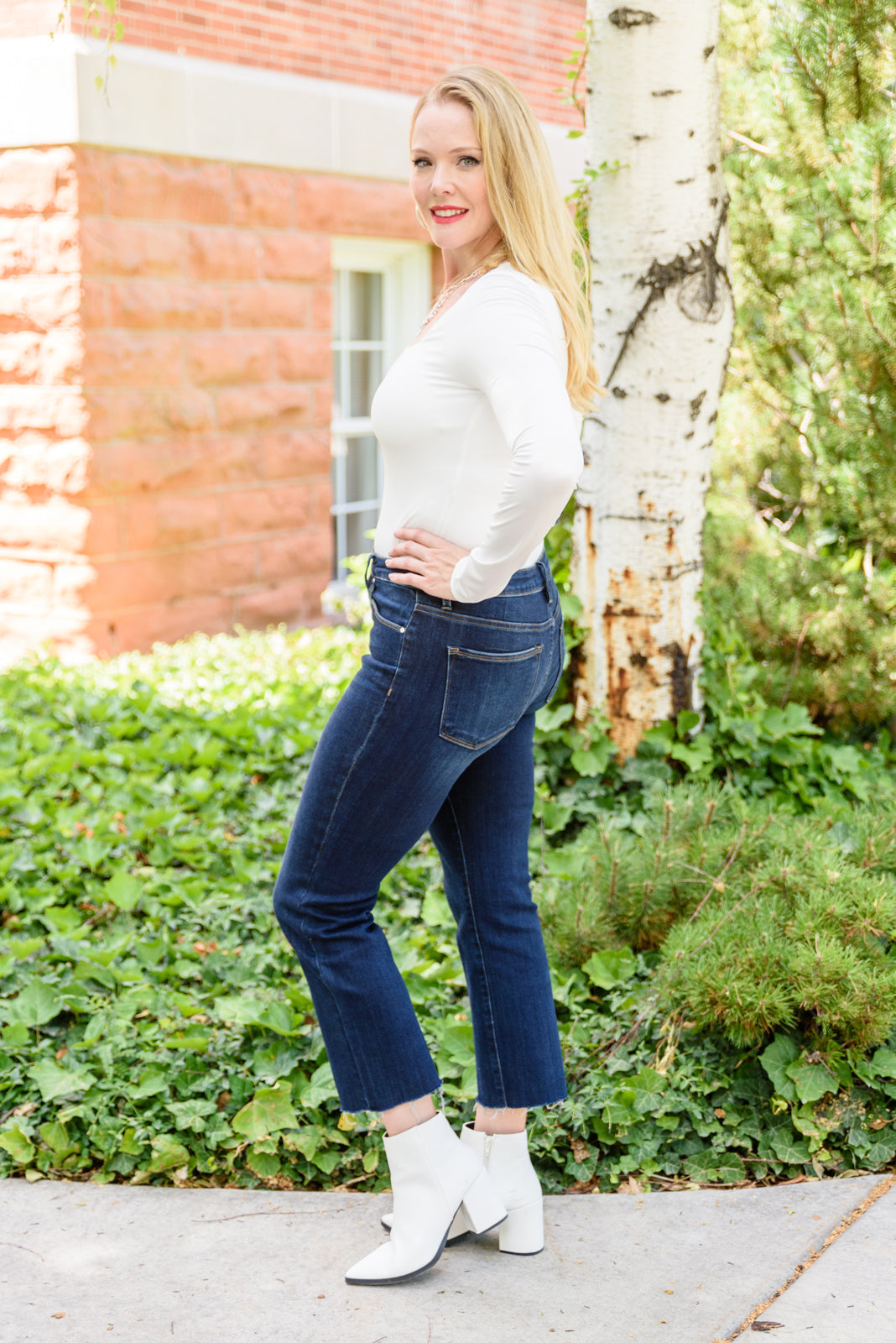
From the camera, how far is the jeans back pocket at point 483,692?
201cm

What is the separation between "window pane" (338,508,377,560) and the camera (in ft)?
27.2

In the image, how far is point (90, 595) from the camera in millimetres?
6234

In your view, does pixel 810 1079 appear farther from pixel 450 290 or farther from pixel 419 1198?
pixel 450 290

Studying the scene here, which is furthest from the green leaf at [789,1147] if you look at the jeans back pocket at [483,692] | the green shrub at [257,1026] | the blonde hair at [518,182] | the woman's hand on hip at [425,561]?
the blonde hair at [518,182]

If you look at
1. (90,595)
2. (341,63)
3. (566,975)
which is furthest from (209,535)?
(566,975)

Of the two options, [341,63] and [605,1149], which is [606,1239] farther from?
[341,63]

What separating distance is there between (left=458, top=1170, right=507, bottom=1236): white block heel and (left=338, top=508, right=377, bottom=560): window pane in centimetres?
626

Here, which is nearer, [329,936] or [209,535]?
[329,936]

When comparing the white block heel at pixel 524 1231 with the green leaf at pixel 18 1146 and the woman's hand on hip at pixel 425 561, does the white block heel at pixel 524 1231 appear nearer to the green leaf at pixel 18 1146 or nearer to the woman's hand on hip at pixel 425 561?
the green leaf at pixel 18 1146

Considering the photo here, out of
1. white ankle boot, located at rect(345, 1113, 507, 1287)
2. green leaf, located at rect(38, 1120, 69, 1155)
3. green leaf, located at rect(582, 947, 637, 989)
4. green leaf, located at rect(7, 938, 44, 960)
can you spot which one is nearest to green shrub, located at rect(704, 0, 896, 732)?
green leaf, located at rect(582, 947, 637, 989)

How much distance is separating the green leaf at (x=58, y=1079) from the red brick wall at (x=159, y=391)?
3718mm

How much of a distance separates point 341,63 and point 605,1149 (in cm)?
644

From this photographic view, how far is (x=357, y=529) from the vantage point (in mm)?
8344

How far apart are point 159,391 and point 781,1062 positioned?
16.1 feet
